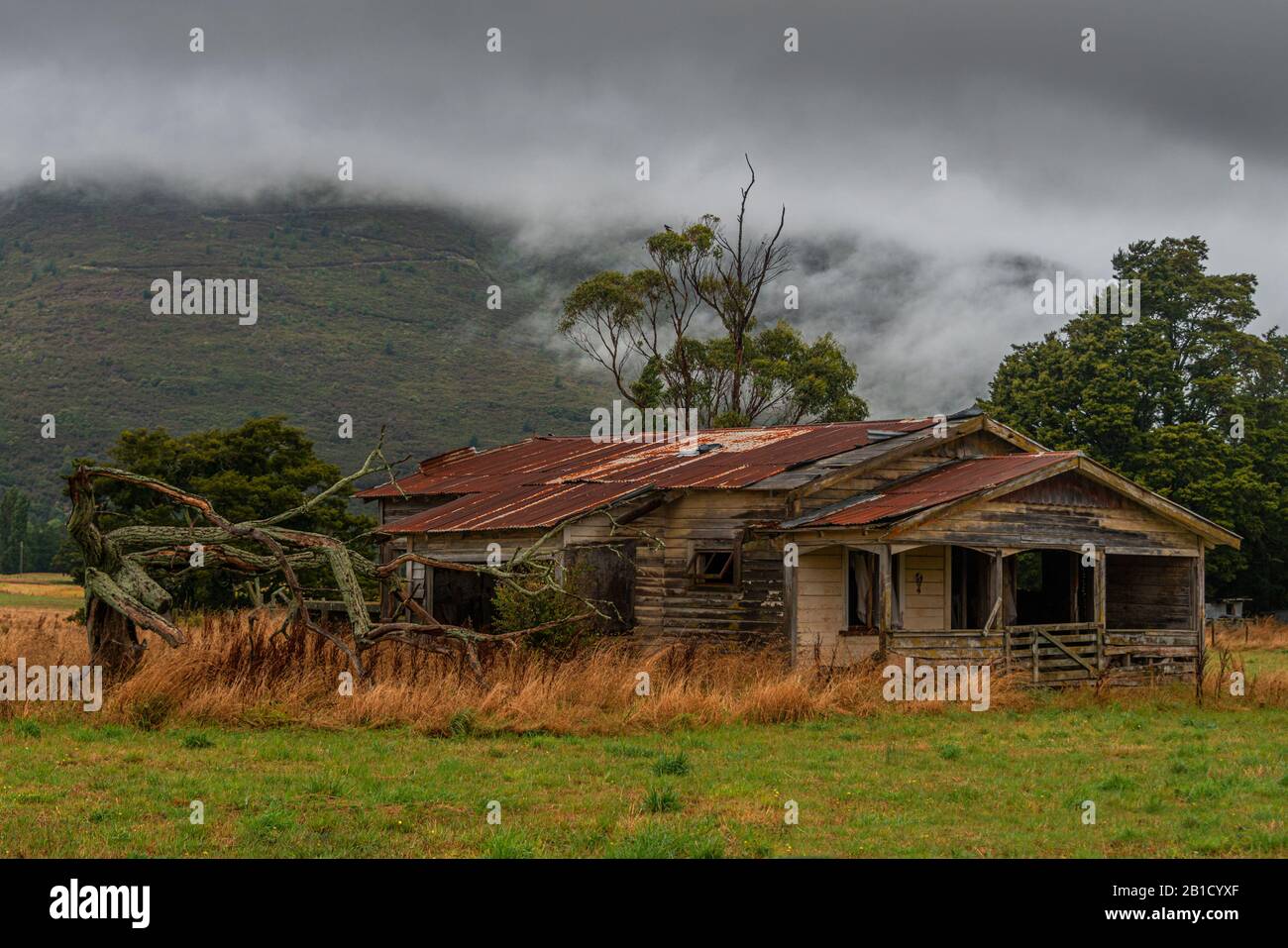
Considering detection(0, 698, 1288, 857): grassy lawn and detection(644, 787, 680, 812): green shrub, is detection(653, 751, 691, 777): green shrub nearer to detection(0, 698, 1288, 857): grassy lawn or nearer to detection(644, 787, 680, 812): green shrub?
detection(0, 698, 1288, 857): grassy lawn

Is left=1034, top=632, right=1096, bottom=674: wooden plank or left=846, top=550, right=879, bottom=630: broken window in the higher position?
left=846, top=550, right=879, bottom=630: broken window

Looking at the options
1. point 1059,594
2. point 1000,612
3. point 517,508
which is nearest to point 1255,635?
point 1059,594

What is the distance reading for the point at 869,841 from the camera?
10094 mm

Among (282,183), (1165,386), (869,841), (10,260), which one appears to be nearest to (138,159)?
(282,183)

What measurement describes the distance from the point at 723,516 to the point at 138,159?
18381cm

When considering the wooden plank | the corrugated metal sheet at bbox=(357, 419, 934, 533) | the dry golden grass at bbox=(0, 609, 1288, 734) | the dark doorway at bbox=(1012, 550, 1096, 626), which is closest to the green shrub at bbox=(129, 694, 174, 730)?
the dry golden grass at bbox=(0, 609, 1288, 734)

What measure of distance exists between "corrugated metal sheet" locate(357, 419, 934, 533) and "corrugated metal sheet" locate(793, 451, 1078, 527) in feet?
4.39

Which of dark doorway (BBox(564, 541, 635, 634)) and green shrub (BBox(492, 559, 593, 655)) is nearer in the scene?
green shrub (BBox(492, 559, 593, 655))

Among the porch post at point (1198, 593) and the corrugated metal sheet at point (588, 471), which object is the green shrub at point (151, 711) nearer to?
the corrugated metal sheet at point (588, 471)

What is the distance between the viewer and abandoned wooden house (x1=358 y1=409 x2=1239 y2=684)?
71.4 feet

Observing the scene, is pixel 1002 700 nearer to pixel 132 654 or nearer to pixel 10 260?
pixel 132 654

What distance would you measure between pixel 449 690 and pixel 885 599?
747 cm

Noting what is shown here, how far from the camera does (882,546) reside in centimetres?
2088

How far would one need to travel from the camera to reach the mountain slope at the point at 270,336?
93562 mm
